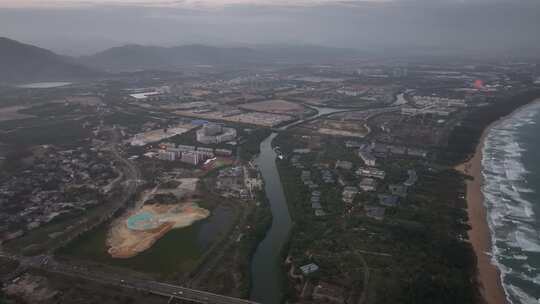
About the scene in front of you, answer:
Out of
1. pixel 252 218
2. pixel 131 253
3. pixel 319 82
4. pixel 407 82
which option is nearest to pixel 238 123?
pixel 252 218

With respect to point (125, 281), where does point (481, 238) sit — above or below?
above

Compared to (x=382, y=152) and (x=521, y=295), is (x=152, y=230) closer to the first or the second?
(x=521, y=295)

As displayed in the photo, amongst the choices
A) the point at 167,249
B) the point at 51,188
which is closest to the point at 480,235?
the point at 167,249

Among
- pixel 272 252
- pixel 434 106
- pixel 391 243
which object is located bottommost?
pixel 272 252

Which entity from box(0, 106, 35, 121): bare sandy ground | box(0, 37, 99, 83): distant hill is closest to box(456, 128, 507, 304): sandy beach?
box(0, 106, 35, 121): bare sandy ground

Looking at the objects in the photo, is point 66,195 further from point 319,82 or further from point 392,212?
point 319,82

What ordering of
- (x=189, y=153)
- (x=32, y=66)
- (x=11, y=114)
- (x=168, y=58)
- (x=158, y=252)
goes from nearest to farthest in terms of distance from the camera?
(x=158, y=252)
(x=189, y=153)
(x=11, y=114)
(x=32, y=66)
(x=168, y=58)

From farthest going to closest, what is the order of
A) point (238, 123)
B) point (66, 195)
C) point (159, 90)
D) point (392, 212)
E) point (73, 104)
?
point (159, 90) < point (73, 104) < point (238, 123) < point (66, 195) < point (392, 212)
